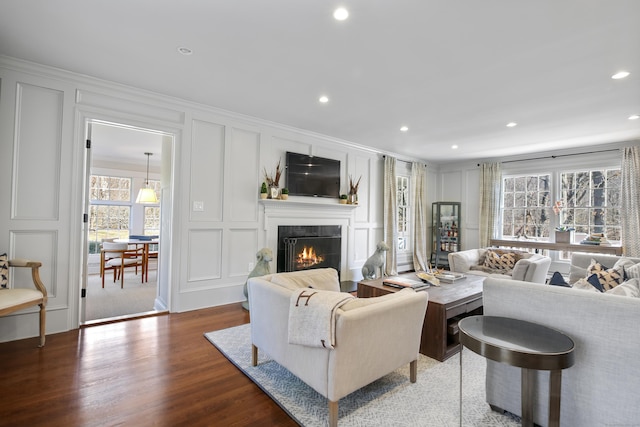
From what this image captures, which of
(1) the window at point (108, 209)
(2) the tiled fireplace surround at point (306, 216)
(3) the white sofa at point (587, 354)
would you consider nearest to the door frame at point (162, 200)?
(2) the tiled fireplace surround at point (306, 216)

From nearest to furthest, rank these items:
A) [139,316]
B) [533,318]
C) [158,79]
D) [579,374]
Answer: [579,374]
[533,318]
[158,79]
[139,316]

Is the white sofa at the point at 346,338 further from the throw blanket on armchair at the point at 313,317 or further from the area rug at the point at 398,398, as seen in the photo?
the area rug at the point at 398,398

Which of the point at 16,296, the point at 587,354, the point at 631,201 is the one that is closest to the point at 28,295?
the point at 16,296

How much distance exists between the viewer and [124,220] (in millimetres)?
6984

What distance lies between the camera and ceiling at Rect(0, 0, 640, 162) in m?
1.95

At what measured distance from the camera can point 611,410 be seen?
57.7 inches

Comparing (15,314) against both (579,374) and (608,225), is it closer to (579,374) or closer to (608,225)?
(579,374)

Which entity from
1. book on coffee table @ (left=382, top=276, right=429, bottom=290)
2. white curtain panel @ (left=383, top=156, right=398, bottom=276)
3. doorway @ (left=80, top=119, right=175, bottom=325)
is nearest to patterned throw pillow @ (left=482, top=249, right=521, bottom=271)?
white curtain panel @ (left=383, top=156, right=398, bottom=276)

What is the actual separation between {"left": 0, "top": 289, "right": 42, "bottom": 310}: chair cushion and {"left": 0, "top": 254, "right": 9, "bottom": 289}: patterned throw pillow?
108 mm

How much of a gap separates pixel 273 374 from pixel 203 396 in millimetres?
495

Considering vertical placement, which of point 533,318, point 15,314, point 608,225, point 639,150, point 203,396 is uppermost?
point 639,150

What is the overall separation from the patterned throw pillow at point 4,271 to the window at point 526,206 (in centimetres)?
752

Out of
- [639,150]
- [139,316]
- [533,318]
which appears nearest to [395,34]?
[533,318]

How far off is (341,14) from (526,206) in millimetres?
5824
